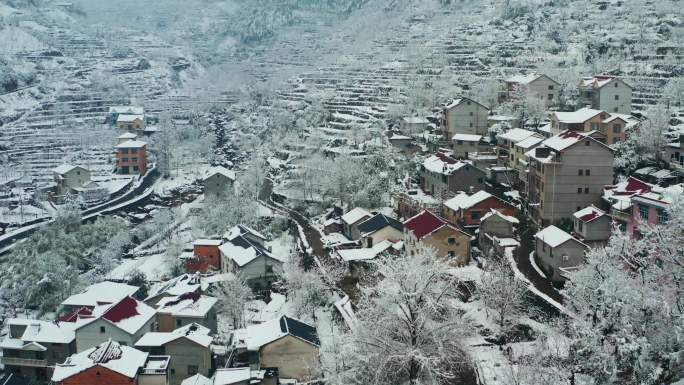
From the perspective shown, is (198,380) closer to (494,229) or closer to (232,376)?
(232,376)

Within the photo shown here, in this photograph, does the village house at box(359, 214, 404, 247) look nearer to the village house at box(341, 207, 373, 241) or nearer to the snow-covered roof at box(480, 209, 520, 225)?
the village house at box(341, 207, 373, 241)

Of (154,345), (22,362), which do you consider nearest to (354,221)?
(154,345)

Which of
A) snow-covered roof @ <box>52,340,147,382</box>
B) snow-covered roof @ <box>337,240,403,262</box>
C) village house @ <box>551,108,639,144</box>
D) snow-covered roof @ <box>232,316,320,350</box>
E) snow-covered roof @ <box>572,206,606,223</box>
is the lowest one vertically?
snow-covered roof @ <box>52,340,147,382</box>

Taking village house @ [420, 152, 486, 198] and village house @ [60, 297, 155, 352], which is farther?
village house @ [420, 152, 486, 198]

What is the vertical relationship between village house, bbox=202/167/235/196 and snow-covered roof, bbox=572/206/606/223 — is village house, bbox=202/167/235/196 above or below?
below

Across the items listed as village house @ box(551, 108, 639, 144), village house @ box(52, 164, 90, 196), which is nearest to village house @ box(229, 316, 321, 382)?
village house @ box(551, 108, 639, 144)
